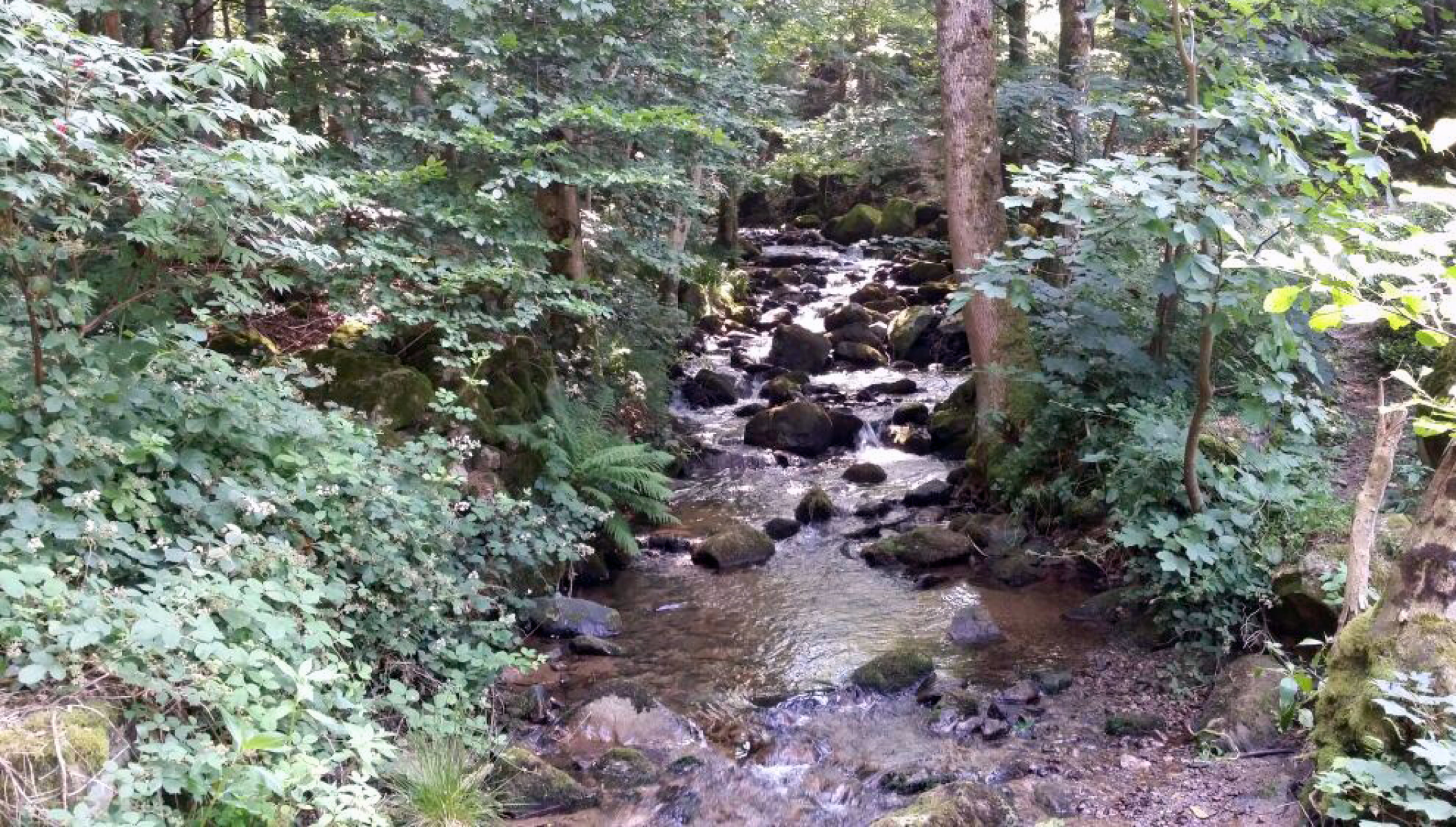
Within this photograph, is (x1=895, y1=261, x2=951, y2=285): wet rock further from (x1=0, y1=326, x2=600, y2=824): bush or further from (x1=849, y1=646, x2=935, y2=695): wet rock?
(x1=0, y1=326, x2=600, y2=824): bush

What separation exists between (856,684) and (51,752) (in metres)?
4.35

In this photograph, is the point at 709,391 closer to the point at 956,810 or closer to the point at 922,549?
the point at 922,549

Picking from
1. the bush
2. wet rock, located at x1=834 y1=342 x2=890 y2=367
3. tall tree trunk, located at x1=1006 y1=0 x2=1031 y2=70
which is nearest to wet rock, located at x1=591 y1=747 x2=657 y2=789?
the bush

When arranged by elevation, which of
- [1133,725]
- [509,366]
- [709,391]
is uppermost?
[509,366]

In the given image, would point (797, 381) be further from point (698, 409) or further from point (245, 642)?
point (245, 642)

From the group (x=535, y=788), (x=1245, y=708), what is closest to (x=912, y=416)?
(x=1245, y=708)

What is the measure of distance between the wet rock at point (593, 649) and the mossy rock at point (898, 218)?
55.3 ft

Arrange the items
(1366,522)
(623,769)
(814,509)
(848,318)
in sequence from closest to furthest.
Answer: (1366,522)
(623,769)
(814,509)
(848,318)

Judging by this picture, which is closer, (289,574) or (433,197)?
(289,574)

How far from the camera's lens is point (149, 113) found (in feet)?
12.0

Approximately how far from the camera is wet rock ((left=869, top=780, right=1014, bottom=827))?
411 cm

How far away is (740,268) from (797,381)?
20.2ft

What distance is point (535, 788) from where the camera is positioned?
4652mm

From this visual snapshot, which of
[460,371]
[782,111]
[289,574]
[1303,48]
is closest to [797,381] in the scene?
[782,111]
